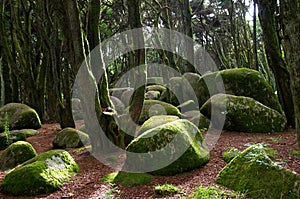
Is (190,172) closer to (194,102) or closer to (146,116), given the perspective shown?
(146,116)

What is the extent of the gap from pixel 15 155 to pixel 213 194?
15.3 ft

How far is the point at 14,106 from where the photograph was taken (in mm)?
11781

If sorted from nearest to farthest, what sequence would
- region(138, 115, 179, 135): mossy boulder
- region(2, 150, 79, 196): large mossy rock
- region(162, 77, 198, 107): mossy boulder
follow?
1. region(2, 150, 79, 196): large mossy rock
2. region(138, 115, 179, 135): mossy boulder
3. region(162, 77, 198, 107): mossy boulder

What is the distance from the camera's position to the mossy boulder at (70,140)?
8.00m

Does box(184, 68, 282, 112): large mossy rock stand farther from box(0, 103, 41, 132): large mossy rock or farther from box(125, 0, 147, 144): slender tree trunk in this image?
box(0, 103, 41, 132): large mossy rock

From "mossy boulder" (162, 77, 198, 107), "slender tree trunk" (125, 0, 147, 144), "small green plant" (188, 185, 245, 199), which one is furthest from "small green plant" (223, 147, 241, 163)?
"mossy boulder" (162, 77, 198, 107)

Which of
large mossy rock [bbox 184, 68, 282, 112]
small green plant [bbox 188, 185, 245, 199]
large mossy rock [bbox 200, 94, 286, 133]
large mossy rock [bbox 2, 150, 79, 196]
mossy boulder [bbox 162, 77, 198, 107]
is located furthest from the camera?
mossy boulder [bbox 162, 77, 198, 107]

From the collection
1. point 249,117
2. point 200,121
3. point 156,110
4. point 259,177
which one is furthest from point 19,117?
point 259,177

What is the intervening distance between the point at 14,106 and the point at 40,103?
5.18 ft

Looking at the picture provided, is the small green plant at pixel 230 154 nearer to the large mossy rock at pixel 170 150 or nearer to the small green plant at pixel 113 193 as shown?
the large mossy rock at pixel 170 150

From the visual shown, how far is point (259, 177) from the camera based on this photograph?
411 cm

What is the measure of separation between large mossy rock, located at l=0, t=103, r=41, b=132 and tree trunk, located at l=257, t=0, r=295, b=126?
9.06 metres

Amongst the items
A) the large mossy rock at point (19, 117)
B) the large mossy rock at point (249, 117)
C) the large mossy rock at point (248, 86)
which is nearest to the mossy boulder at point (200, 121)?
the large mossy rock at point (249, 117)

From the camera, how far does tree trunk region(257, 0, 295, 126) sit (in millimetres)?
7953
